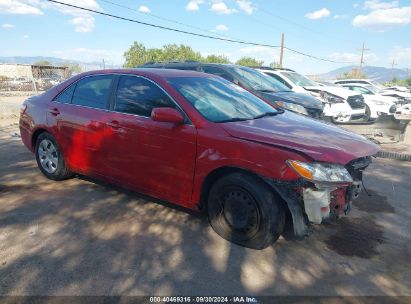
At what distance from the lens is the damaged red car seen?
3.22 m

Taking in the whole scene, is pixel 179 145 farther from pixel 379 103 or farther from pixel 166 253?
pixel 379 103

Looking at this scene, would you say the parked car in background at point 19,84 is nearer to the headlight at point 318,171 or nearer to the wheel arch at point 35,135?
the wheel arch at point 35,135

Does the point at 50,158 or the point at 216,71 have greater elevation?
the point at 216,71

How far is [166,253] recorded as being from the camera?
11.4 ft

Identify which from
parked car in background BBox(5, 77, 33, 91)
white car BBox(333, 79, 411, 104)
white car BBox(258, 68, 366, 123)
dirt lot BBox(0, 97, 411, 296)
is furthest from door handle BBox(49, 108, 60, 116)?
parked car in background BBox(5, 77, 33, 91)

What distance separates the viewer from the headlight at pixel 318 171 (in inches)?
123

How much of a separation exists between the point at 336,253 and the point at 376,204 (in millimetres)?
1703

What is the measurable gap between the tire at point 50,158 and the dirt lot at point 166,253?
1.17ft

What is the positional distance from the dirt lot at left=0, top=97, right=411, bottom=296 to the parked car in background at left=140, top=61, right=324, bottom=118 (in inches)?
153

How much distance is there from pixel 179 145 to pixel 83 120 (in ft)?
5.13

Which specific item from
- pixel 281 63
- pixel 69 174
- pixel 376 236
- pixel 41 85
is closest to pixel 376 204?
pixel 376 236

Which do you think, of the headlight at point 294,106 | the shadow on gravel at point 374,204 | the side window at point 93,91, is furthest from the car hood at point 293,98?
the side window at point 93,91

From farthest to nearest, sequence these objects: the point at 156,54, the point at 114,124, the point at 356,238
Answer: the point at 156,54
the point at 114,124
the point at 356,238

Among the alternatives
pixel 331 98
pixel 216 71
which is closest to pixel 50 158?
pixel 216 71
